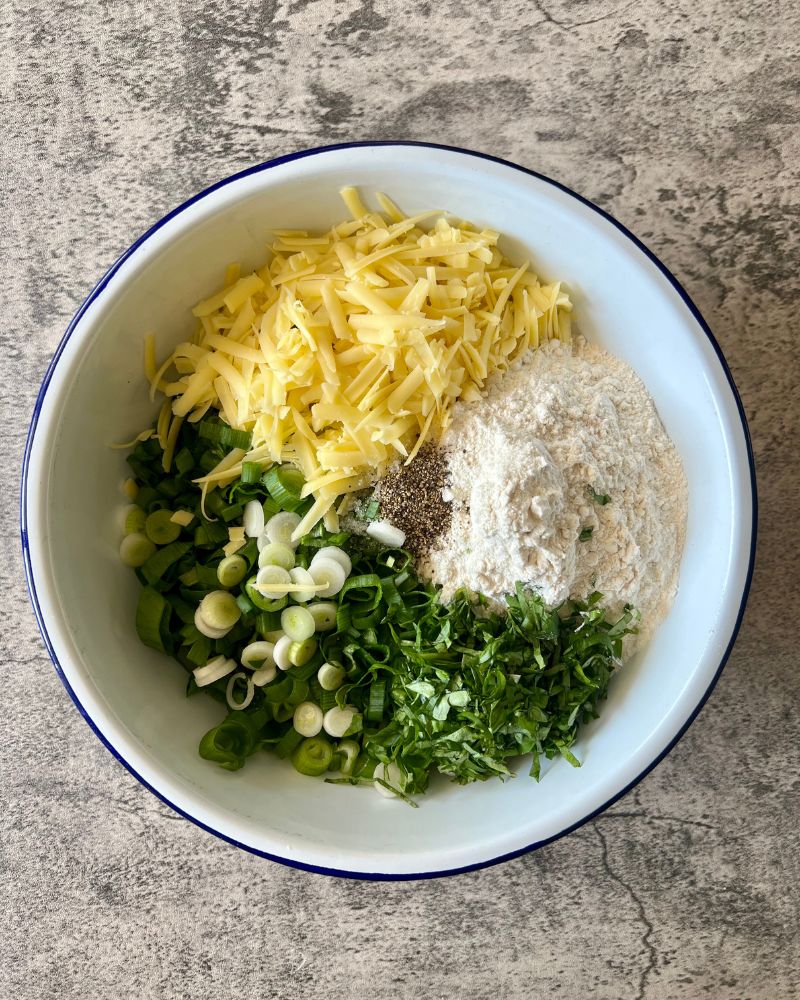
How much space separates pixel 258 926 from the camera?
167cm

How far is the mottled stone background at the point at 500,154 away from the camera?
60.6 inches

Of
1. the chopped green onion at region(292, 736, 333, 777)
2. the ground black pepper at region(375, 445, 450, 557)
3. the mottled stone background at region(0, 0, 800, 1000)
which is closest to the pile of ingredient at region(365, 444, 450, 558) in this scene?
the ground black pepper at region(375, 445, 450, 557)

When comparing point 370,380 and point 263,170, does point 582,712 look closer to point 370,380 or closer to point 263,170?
point 370,380

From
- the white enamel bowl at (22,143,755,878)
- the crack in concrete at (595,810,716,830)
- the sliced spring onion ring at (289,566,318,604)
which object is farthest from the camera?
the crack in concrete at (595,810,716,830)

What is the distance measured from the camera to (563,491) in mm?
1297

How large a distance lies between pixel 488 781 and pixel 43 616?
0.88 m

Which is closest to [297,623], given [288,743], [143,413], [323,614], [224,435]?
[323,614]

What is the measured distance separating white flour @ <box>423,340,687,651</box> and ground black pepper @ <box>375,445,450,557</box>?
23 mm

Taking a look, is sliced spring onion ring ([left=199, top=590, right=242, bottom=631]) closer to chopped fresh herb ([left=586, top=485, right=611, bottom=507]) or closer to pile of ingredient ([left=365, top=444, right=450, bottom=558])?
pile of ingredient ([left=365, top=444, right=450, bottom=558])

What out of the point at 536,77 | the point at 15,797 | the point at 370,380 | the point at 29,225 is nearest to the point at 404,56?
the point at 536,77

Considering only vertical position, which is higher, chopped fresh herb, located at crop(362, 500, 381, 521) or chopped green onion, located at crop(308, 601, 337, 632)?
chopped fresh herb, located at crop(362, 500, 381, 521)

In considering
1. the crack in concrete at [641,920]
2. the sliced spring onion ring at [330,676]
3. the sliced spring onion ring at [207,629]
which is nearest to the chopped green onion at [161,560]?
the sliced spring onion ring at [207,629]

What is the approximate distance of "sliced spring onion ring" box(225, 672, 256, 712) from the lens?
1.46 metres

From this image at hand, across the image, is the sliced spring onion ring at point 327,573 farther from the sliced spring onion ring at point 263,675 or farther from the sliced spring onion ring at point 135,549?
the sliced spring onion ring at point 135,549
